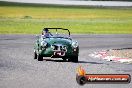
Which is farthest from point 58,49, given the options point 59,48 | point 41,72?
point 41,72

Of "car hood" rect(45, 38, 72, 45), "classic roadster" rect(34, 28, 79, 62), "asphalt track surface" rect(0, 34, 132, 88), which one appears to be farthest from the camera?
"car hood" rect(45, 38, 72, 45)

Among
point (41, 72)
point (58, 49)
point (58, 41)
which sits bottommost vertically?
point (41, 72)

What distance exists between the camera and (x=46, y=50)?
19375 millimetres

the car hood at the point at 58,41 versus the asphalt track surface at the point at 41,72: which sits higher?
the car hood at the point at 58,41

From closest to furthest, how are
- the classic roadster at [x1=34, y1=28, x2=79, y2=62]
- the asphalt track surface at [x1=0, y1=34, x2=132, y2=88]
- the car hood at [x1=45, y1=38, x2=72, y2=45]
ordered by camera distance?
the asphalt track surface at [x1=0, y1=34, x2=132, y2=88] < the classic roadster at [x1=34, y1=28, x2=79, y2=62] < the car hood at [x1=45, y1=38, x2=72, y2=45]

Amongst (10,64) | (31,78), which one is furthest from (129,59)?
(31,78)

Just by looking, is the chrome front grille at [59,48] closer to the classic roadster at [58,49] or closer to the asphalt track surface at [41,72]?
the classic roadster at [58,49]

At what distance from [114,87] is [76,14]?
69269mm

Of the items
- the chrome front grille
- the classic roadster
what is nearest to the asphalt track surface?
the classic roadster

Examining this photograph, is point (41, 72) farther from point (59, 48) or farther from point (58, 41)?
point (58, 41)

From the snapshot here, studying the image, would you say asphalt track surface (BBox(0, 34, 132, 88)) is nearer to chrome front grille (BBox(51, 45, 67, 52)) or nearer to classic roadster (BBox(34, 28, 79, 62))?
classic roadster (BBox(34, 28, 79, 62))

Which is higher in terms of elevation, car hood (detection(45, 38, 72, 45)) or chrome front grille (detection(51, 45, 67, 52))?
car hood (detection(45, 38, 72, 45))

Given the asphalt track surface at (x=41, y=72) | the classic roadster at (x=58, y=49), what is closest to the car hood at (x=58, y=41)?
the classic roadster at (x=58, y=49)

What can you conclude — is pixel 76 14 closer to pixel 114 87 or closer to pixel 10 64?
pixel 10 64
